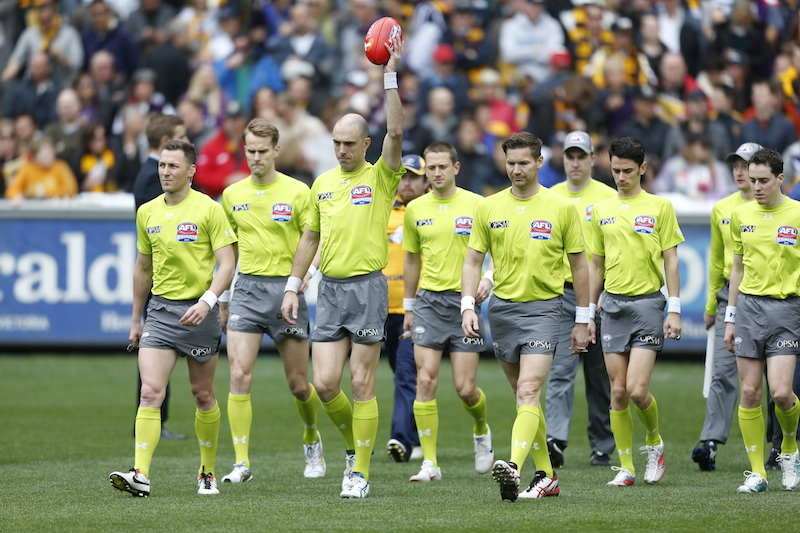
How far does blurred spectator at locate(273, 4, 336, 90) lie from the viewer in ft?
67.8

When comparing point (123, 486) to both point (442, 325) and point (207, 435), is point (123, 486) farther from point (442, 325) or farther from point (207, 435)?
point (442, 325)

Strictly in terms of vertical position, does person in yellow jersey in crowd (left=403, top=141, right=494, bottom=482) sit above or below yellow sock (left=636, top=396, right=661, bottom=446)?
above

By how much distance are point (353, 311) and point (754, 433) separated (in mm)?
3158

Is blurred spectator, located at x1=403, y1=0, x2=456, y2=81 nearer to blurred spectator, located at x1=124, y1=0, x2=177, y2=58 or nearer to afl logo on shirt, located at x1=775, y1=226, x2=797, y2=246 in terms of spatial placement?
blurred spectator, located at x1=124, y1=0, x2=177, y2=58

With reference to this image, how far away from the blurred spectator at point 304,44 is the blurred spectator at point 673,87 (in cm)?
594

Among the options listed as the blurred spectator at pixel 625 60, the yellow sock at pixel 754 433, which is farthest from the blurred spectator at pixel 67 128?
the yellow sock at pixel 754 433

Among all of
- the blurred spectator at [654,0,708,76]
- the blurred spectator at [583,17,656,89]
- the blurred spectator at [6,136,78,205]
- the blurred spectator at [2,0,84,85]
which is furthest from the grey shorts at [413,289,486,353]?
the blurred spectator at [2,0,84,85]

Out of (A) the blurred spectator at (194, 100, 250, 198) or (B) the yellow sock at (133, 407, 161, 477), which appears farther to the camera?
(A) the blurred spectator at (194, 100, 250, 198)

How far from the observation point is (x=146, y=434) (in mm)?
7910

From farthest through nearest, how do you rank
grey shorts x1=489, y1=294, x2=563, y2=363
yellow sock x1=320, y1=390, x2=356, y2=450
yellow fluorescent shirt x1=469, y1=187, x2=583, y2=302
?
yellow sock x1=320, y1=390, x2=356, y2=450
yellow fluorescent shirt x1=469, y1=187, x2=583, y2=302
grey shorts x1=489, y1=294, x2=563, y2=363

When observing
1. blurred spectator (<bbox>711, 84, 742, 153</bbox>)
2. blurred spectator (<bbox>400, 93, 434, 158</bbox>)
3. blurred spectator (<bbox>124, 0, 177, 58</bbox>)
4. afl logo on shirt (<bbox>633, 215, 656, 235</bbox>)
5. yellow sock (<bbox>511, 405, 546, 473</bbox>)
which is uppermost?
blurred spectator (<bbox>124, 0, 177, 58</bbox>)

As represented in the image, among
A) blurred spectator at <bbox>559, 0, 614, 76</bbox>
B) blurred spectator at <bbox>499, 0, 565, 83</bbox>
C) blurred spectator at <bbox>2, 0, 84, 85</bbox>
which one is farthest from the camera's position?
blurred spectator at <bbox>2, 0, 84, 85</bbox>

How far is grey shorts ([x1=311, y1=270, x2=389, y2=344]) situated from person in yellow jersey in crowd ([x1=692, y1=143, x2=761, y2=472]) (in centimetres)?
316

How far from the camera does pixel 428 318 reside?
946cm
